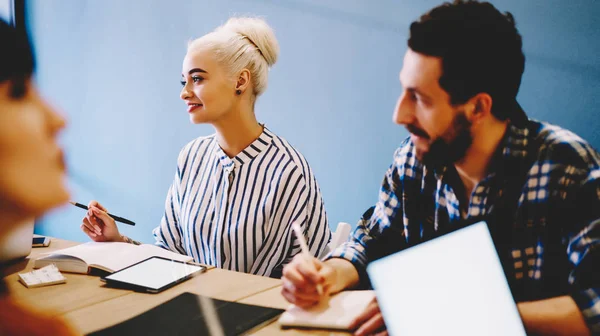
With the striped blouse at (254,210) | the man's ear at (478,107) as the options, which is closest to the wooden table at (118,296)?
the striped blouse at (254,210)

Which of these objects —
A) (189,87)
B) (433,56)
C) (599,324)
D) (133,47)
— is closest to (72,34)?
(133,47)

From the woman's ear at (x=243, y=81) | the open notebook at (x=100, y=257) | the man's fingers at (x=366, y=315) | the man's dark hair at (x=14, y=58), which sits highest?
the woman's ear at (x=243, y=81)

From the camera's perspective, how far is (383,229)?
122cm

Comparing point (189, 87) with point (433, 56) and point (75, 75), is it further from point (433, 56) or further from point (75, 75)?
point (75, 75)

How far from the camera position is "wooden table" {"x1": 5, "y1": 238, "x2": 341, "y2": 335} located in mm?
980

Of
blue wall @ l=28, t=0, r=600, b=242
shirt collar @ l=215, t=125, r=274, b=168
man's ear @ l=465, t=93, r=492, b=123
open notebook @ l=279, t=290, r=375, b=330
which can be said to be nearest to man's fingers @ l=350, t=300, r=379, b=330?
open notebook @ l=279, t=290, r=375, b=330

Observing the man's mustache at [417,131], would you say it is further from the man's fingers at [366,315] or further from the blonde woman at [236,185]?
the blonde woman at [236,185]

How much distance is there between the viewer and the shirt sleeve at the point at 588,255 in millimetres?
832

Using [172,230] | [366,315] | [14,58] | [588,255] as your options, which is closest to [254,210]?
[172,230]

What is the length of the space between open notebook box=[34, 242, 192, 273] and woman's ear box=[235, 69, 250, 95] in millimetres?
585

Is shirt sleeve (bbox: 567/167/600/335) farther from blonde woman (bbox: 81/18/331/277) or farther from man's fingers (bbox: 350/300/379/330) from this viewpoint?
blonde woman (bbox: 81/18/331/277)

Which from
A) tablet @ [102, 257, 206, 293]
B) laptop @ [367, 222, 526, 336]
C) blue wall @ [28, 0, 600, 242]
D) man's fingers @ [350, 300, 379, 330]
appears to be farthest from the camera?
blue wall @ [28, 0, 600, 242]

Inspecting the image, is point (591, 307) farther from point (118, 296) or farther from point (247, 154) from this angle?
point (247, 154)

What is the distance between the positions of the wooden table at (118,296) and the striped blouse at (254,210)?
269 mm
